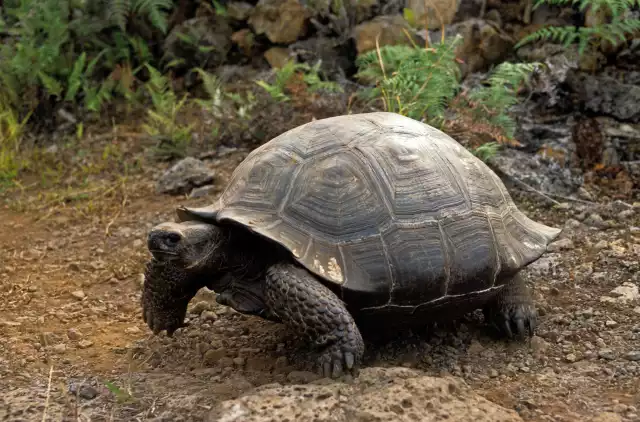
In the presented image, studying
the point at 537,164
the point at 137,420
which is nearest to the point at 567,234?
the point at 537,164

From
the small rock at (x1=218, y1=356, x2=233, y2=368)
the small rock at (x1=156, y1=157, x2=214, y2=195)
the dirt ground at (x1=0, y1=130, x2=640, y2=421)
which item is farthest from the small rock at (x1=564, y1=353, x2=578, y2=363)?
the small rock at (x1=156, y1=157, x2=214, y2=195)

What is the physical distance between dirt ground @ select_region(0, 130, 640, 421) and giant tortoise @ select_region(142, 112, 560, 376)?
231 mm

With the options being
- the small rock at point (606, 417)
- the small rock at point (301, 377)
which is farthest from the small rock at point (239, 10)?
the small rock at point (606, 417)

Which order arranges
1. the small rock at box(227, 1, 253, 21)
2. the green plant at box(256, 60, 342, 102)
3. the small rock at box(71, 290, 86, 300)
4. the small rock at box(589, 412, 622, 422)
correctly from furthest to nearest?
the small rock at box(227, 1, 253, 21) < the green plant at box(256, 60, 342, 102) < the small rock at box(71, 290, 86, 300) < the small rock at box(589, 412, 622, 422)

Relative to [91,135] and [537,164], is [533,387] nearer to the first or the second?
[537,164]

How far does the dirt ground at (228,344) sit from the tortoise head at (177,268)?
210mm

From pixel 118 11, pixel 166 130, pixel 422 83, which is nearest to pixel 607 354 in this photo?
pixel 422 83

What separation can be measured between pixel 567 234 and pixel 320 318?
2.36 meters

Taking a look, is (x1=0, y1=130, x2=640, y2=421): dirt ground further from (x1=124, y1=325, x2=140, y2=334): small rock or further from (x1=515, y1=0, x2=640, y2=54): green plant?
(x1=515, y1=0, x2=640, y2=54): green plant

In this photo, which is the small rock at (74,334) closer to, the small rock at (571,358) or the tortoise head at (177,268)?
Result: the tortoise head at (177,268)

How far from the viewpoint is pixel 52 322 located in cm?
377

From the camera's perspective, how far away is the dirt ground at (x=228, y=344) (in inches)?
107

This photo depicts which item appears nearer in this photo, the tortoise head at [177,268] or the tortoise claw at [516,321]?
the tortoise head at [177,268]

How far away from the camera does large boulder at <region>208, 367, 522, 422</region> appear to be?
2314 mm
